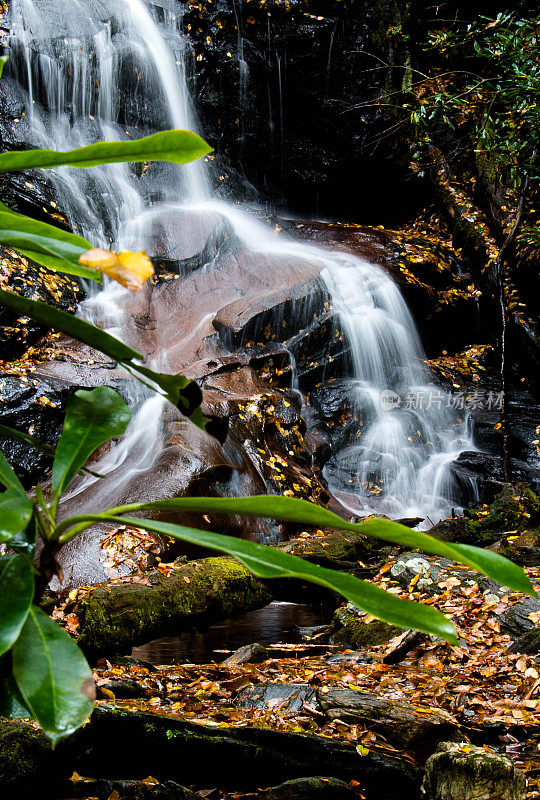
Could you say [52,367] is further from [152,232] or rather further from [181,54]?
[181,54]

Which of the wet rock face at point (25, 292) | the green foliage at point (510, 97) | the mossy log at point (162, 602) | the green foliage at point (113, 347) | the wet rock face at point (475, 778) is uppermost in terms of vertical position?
the green foliage at point (510, 97)

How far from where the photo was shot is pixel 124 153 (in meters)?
0.65

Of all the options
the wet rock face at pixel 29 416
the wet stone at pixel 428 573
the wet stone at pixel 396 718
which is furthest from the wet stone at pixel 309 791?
the wet rock face at pixel 29 416

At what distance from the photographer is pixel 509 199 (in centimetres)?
989

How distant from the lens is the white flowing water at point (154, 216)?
787 cm

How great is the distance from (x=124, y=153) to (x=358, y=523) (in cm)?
50

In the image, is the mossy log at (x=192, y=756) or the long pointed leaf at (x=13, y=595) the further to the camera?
the mossy log at (x=192, y=756)

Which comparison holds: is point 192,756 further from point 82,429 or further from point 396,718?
point 82,429

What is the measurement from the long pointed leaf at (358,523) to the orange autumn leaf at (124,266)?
22cm

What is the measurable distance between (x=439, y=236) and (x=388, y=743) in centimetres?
1167

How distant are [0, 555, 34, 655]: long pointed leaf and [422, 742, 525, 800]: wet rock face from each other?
4.60ft

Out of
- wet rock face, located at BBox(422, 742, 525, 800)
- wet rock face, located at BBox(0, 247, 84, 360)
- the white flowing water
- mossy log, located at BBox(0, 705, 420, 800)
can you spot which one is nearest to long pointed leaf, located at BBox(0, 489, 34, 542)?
mossy log, located at BBox(0, 705, 420, 800)

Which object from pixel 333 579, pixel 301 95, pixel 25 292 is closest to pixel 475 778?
pixel 333 579

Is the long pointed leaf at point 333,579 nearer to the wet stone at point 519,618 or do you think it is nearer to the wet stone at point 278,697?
the wet stone at point 278,697
